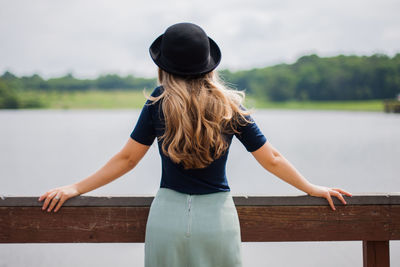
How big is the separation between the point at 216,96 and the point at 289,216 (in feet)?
2.24

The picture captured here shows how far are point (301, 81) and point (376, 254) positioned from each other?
68364 mm

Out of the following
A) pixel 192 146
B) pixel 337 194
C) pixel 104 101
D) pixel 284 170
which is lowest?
pixel 337 194

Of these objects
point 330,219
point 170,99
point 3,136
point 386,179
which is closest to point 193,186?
point 170,99

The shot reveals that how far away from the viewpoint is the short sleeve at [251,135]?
63.1 inches

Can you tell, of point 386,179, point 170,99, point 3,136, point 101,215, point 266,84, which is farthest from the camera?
point 266,84

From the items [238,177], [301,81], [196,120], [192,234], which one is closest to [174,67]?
[196,120]

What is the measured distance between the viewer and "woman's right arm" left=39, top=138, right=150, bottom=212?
1.68m

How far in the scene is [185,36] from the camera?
1.56 meters

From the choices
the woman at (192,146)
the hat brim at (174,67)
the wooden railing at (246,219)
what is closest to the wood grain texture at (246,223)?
the wooden railing at (246,219)

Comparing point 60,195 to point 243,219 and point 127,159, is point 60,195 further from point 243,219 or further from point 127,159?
point 243,219

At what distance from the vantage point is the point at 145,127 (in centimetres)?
161

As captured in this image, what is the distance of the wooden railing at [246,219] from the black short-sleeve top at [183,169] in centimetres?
25

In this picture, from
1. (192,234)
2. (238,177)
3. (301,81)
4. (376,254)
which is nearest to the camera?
(192,234)

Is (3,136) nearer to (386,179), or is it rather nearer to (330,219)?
(386,179)
